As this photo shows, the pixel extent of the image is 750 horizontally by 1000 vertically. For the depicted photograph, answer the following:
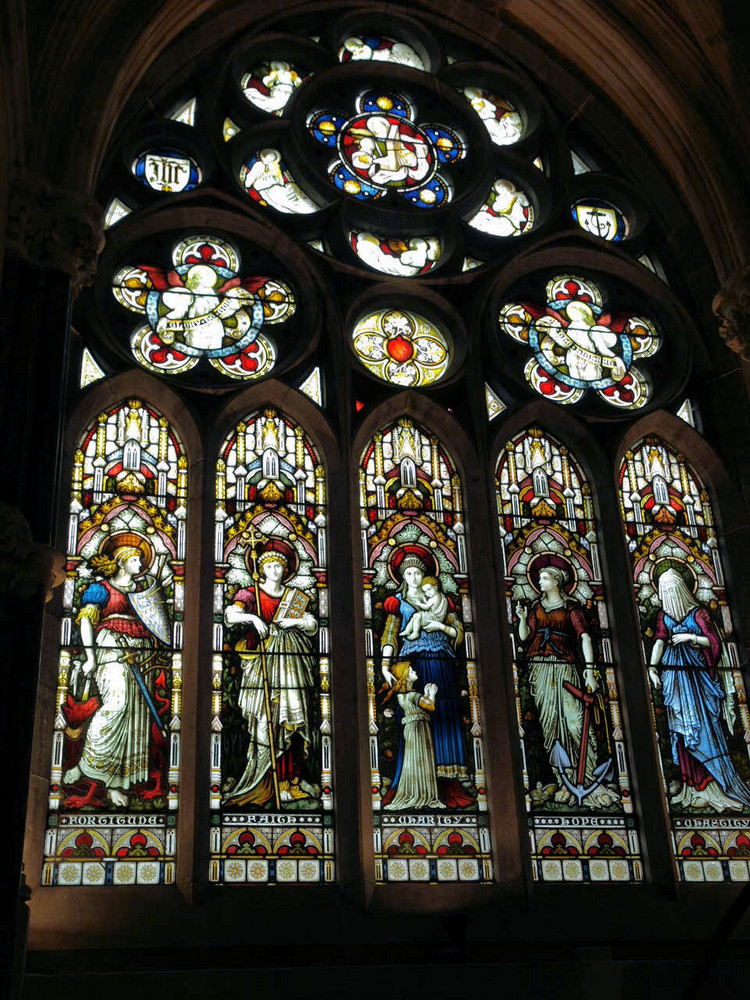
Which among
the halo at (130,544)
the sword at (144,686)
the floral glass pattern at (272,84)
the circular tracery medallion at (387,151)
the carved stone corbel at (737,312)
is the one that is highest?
the floral glass pattern at (272,84)

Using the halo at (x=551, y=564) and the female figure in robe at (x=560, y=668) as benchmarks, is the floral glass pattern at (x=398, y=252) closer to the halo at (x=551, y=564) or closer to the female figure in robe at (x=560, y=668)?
the halo at (x=551, y=564)

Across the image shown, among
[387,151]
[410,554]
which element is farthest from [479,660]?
[387,151]

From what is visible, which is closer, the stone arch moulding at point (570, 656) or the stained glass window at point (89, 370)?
the stone arch moulding at point (570, 656)

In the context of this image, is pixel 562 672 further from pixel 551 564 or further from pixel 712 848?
pixel 712 848

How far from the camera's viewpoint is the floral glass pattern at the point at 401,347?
9805mm

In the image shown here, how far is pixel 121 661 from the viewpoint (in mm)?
8242

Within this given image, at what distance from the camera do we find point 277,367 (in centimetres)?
954

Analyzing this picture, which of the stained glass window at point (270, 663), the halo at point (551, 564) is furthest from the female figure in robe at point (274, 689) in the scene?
the halo at point (551, 564)

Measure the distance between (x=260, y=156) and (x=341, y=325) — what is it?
1.81 metres

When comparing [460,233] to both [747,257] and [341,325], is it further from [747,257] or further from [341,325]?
[747,257]

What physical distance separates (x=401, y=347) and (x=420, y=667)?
257 cm

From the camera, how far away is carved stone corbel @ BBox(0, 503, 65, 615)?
22.2 feet

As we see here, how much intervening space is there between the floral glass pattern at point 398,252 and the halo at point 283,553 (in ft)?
8.25

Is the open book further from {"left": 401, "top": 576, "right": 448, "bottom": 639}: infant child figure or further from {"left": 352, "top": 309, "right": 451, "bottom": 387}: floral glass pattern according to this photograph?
{"left": 352, "top": 309, "right": 451, "bottom": 387}: floral glass pattern
